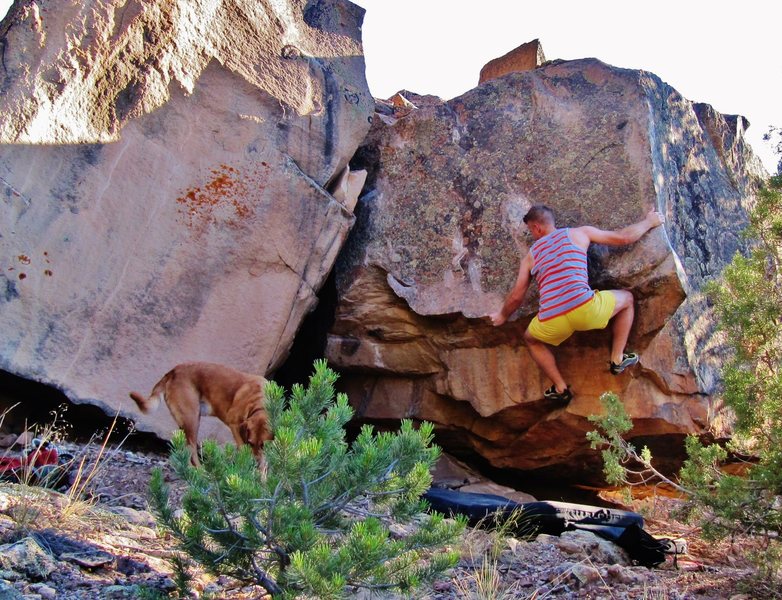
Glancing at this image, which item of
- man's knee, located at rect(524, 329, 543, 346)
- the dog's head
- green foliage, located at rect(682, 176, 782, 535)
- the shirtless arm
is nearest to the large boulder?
the dog's head

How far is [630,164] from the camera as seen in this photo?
6246 millimetres

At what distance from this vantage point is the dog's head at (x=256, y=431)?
5105 millimetres

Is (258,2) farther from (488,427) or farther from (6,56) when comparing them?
(488,427)

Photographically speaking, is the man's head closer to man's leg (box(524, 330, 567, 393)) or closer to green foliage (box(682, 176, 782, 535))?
man's leg (box(524, 330, 567, 393))

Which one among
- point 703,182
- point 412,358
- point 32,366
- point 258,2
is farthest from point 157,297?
point 703,182

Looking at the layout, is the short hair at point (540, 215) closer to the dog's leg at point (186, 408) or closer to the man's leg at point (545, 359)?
the man's leg at point (545, 359)

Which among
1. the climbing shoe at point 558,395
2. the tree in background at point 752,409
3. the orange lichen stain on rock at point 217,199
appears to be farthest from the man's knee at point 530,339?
the orange lichen stain on rock at point 217,199

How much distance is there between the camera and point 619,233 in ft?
19.4

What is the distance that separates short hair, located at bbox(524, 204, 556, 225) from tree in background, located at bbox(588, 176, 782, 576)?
1.56 m

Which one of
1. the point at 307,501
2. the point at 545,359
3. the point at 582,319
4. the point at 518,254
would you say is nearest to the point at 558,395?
the point at 545,359

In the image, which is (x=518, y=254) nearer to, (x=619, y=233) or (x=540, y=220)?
(x=540, y=220)

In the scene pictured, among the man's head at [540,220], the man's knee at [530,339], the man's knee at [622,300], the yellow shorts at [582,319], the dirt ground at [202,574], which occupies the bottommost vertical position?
the dirt ground at [202,574]

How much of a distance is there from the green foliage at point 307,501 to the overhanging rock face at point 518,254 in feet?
11.0

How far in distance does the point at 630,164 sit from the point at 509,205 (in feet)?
3.23
